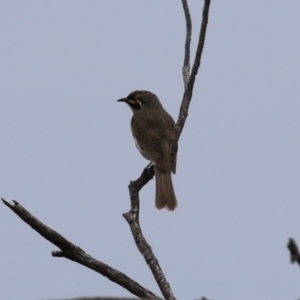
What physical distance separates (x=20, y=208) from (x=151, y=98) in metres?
6.19

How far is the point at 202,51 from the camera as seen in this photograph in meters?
6.76

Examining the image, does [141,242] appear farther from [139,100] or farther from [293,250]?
[139,100]

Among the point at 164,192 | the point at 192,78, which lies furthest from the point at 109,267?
the point at 192,78

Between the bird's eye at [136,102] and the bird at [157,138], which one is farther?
the bird's eye at [136,102]

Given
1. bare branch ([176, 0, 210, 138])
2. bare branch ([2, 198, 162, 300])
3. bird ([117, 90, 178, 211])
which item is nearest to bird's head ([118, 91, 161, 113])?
bird ([117, 90, 178, 211])

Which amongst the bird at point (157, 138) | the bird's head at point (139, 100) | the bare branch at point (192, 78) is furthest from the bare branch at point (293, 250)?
the bird's head at point (139, 100)

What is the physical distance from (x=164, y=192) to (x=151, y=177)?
0.24 metres

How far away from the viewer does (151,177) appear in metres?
7.35

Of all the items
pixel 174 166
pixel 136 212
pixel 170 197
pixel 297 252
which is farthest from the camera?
pixel 174 166

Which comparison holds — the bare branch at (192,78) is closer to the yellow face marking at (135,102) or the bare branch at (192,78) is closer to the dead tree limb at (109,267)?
the yellow face marking at (135,102)

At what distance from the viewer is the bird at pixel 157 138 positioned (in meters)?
7.42

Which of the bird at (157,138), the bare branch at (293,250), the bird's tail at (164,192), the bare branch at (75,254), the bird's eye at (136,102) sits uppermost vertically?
the bird's eye at (136,102)

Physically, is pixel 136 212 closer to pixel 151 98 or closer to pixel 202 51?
pixel 202 51

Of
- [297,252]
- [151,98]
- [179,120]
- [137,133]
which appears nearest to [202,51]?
[179,120]
